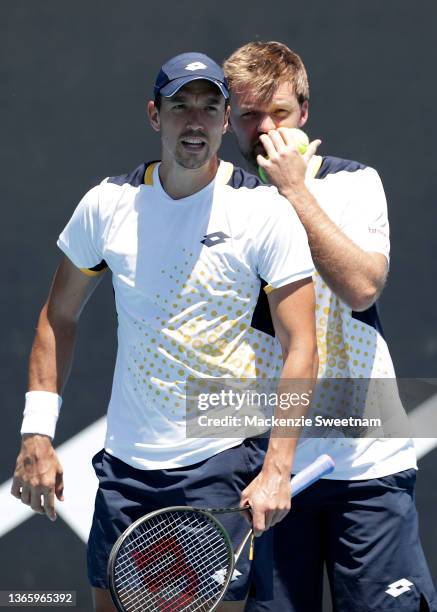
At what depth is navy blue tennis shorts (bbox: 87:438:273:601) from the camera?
3201 mm

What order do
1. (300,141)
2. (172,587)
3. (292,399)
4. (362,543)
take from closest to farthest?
1. (292,399)
2. (172,587)
3. (362,543)
4. (300,141)

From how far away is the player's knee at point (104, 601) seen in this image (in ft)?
10.7

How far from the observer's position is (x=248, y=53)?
3592 millimetres

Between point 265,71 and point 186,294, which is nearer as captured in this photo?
point 186,294

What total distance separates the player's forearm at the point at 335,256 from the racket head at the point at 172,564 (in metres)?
0.65

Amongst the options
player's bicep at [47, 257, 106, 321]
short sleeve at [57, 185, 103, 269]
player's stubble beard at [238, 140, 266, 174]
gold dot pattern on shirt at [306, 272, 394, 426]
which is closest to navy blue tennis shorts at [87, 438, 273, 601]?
gold dot pattern on shirt at [306, 272, 394, 426]

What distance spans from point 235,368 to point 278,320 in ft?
0.52

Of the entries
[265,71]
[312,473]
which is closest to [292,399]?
[312,473]

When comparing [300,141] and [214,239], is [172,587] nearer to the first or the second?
[214,239]

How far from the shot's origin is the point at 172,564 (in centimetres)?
322

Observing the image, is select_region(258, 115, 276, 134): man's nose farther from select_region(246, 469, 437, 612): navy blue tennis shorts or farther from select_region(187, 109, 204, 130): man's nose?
select_region(246, 469, 437, 612): navy blue tennis shorts

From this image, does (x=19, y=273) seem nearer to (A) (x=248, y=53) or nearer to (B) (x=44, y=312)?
(B) (x=44, y=312)

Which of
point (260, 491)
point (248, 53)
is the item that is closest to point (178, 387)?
point (260, 491)

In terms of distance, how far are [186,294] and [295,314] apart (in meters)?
0.27
